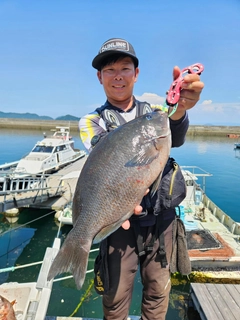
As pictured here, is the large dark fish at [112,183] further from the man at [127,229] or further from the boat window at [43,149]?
the boat window at [43,149]

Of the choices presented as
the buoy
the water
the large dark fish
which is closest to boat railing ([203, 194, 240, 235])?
the water

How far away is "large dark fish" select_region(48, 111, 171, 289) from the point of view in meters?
2.03

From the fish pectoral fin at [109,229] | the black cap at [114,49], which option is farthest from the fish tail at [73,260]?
the black cap at [114,49]

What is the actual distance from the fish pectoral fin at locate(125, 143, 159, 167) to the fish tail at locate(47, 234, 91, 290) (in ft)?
2.54

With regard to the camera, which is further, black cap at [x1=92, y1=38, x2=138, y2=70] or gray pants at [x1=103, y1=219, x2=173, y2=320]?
gray pants at [x1=103, y1=219, x2=173, y2=320]

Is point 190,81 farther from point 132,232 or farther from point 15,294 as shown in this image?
point 15,294

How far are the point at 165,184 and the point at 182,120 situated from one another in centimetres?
66

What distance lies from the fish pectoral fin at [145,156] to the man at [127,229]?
0.36 metres

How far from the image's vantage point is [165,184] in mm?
2449

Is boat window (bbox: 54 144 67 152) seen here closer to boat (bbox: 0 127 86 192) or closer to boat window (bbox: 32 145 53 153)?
boat (bbox: 0 127 86 192)

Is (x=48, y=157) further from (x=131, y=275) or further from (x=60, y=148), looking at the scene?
(x=131, y=275)

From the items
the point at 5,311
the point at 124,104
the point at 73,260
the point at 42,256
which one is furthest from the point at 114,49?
the point at 42,256

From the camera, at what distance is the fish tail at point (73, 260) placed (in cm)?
198

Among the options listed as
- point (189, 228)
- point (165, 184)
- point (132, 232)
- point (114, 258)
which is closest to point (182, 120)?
point (165, 184)
